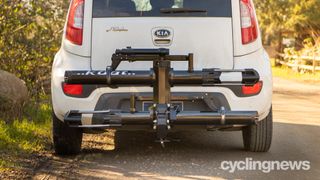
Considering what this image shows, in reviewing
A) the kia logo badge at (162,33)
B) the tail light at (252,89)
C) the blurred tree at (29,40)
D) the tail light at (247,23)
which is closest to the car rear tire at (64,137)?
the kia logo badge at (162,33)

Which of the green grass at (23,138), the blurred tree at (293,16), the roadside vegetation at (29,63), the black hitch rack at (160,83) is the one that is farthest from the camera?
the blurred tree at (293,16)

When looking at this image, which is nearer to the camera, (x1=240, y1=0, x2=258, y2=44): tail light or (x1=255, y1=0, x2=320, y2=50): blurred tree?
(x1=240, y1=0, x2=258, y2=44): tail light

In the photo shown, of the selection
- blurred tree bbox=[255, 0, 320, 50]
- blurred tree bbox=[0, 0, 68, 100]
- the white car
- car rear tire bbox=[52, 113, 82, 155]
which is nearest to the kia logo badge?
the white car

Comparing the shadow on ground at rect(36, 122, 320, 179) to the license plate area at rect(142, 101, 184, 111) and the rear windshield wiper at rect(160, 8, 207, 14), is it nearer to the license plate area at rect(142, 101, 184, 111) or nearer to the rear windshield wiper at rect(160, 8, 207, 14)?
the license plate area at rect(142, 101, 184, 111)

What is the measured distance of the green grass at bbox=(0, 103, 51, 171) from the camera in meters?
6.53

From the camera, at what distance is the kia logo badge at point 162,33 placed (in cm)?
624

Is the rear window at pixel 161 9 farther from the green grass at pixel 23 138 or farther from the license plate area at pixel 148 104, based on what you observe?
the green grass at pixel 23 138

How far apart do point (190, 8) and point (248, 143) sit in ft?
5.47

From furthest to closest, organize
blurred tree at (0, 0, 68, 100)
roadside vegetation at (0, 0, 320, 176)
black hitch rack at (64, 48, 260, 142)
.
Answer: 1. blurred tree at (0, 0, 68, 100)
2. roadside vegetation at (0, 0, 320, 176)
3. black hitch rack at (64, 48, 260, 142)

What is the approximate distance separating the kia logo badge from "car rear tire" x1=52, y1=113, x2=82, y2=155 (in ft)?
4.36

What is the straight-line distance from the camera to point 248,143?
6777 millimetres

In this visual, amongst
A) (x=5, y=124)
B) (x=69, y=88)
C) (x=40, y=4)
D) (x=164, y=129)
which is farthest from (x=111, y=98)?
(x=40, y=4)

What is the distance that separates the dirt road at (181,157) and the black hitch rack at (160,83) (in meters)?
0.56
